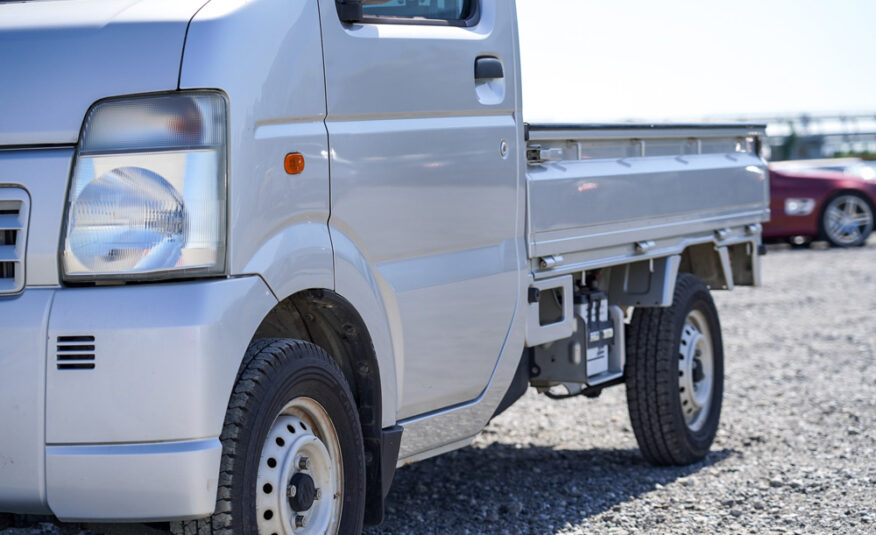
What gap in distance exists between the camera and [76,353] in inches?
113

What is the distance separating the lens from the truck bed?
15.8ft

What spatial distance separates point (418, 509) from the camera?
16.7ft

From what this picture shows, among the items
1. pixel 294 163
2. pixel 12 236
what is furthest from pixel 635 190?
pixel 12 236

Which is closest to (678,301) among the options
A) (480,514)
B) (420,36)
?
(480,514)

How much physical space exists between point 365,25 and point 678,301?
2872mm

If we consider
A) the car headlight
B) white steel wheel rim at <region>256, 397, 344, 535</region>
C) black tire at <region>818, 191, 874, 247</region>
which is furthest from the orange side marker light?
black tire at <region>818, 191, 874, 247</region>

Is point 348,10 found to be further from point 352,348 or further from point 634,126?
point 634,126

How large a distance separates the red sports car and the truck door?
13.4 metres

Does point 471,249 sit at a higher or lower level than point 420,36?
lower

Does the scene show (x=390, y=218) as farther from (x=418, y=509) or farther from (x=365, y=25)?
(x=418, y=509)

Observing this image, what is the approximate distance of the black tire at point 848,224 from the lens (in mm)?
17438

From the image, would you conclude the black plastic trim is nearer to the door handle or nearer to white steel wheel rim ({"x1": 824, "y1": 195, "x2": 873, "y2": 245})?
the door handle

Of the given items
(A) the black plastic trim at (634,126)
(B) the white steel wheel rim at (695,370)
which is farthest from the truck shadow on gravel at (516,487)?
(A) the black plastic trim at (634,126)

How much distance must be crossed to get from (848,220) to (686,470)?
12.6 m
